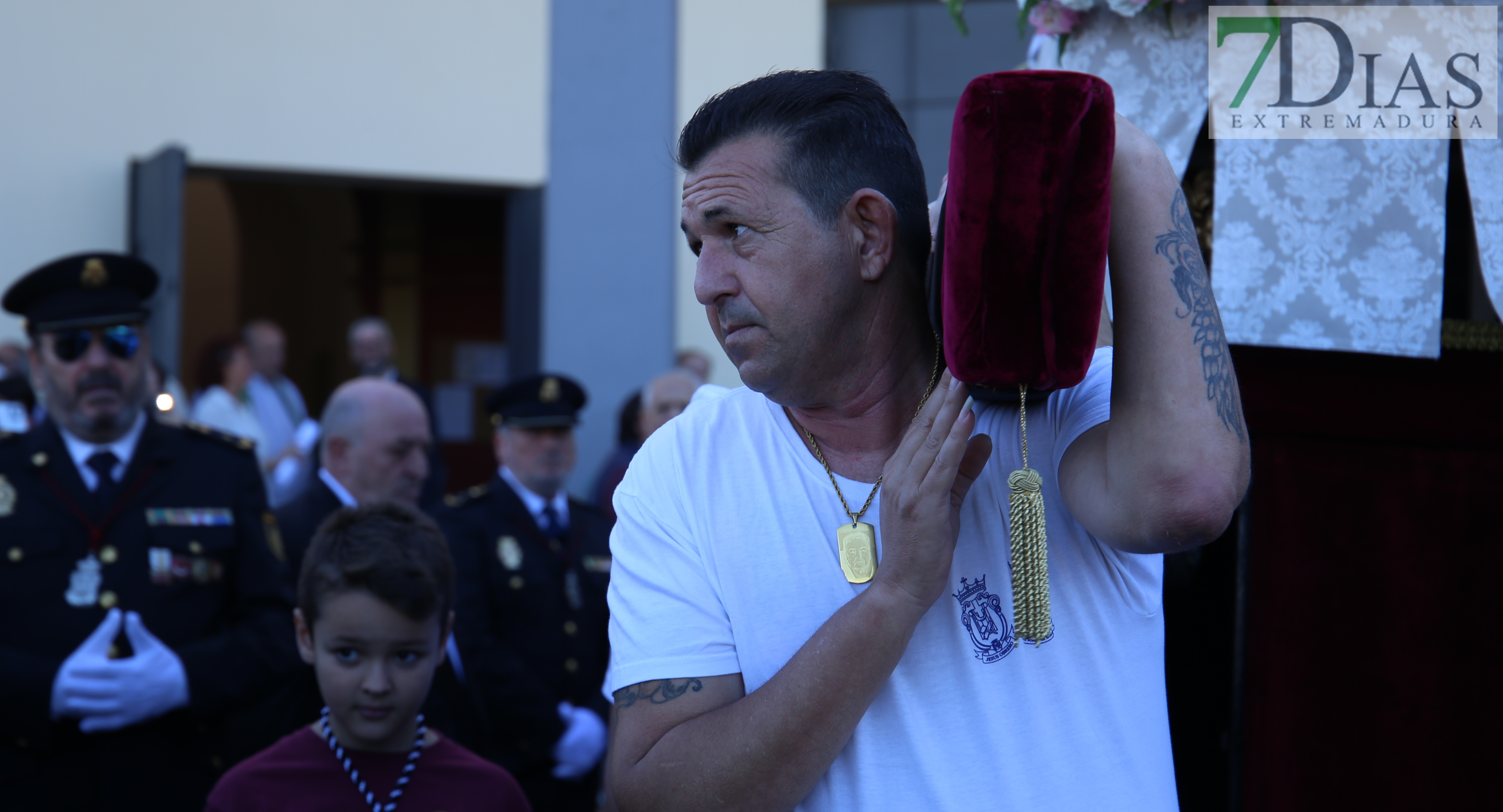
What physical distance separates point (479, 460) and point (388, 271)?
284 cm

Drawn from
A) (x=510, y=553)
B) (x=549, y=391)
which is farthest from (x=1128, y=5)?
(x=549, y=391)

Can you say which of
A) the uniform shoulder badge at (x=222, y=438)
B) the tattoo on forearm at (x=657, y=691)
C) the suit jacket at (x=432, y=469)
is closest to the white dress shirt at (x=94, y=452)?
the uniform shoulder badge at (x=222, y=438)

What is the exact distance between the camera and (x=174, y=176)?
19.4ft

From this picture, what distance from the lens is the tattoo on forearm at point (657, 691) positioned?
57.5 inches

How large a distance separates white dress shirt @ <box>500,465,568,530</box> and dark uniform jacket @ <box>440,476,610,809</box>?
0.10 feet

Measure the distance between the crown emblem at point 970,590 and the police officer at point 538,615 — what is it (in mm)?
2391

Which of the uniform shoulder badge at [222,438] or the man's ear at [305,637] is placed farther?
the uniform shoulder badge at [222,438]

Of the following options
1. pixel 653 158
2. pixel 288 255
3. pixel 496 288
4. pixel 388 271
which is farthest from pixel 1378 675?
pixel 288 255

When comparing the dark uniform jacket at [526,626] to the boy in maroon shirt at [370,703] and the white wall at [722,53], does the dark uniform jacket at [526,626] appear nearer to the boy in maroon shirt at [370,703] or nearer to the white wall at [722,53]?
the boy in maroon shirt at [370,703]

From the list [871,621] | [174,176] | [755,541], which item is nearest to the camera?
[871,621]

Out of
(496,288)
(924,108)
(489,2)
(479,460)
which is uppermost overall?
Answer: (489,2)

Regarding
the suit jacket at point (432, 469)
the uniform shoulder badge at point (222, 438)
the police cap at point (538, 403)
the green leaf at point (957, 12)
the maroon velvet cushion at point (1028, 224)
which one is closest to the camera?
the maroon velvet cushion at point (1028, 224)

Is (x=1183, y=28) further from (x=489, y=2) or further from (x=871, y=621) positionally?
(x=489, y=2)

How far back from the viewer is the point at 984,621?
146 centimetres
